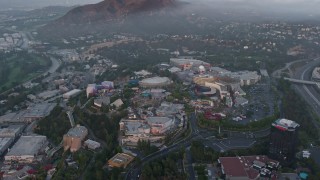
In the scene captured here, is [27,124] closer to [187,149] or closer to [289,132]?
[187,149]

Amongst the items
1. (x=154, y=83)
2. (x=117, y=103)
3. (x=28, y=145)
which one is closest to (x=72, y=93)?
(x=117, y=103)

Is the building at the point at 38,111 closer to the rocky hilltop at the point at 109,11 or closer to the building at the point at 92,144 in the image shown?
the building at the point at 92,144

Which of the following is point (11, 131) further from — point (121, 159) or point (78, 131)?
point (121, 159)

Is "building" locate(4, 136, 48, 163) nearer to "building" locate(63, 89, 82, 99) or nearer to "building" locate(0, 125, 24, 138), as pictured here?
"building" locate(0, 125, 24, 138)

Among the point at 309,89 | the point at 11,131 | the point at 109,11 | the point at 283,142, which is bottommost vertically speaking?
the point at 309,89

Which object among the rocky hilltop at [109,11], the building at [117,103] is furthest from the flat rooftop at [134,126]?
the rocky hilltop at [109,11]

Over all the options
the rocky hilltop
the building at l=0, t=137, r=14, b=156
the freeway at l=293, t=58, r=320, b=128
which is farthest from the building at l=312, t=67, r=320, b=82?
the rocky hilltop
